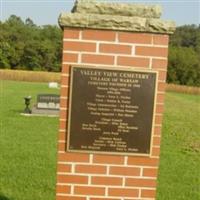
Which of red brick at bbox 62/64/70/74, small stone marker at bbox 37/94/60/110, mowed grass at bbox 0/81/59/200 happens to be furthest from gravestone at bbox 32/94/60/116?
red brick at bbox 62/64/70/74

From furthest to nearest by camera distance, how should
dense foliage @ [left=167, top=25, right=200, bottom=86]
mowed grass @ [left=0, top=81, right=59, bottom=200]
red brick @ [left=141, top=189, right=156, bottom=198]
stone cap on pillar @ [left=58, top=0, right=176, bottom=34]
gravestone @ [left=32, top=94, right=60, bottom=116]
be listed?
dense foliage @ [left=167, top=25, right=200, bottom=86] → gravestone @ [left=32, top=94, right=60, bottom=116] → mowed grass @ [left=0, top=81, right=59, bottom=200] → red brick @ [left=141, top=189, right=156, bottom=198] → stone cap on pillar @ [left=58, top=0, right=176, bottom=34]

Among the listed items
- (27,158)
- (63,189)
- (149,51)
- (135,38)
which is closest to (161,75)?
(149,51)

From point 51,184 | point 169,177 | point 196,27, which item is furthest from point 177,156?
point 196,27

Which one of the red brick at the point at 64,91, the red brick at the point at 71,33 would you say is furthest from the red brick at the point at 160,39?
the red brick at the point at 64,91

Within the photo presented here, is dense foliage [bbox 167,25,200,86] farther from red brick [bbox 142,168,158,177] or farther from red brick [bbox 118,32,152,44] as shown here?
red brick [bbox 118,32,152,44]

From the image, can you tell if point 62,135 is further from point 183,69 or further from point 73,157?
point 183,69

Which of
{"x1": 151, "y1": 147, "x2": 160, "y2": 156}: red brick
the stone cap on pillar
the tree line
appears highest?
the tree line

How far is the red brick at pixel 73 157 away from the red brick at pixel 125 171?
31 cm

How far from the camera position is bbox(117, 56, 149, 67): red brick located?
5.09m

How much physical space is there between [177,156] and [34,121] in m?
7.32

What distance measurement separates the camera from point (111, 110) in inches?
202

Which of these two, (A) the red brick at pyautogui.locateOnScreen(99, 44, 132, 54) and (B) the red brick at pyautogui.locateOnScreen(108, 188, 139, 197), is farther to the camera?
(B) the red brick at pyautogui.locateOnScreen(108, 188, 139, 197)

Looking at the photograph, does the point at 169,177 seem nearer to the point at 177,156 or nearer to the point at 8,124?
the point at 177,156

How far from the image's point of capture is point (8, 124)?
16984 mm
